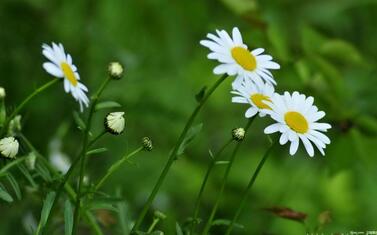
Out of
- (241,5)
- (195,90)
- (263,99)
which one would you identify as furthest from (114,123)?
(195,90)

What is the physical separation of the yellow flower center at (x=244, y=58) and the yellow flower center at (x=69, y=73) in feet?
0.51

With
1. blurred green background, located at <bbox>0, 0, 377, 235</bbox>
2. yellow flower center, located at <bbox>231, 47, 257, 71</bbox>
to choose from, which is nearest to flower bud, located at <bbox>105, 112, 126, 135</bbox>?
yellow flower center, located at <bbox>231, 47, 257, 71</bbox>

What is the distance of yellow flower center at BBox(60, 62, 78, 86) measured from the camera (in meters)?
0.69

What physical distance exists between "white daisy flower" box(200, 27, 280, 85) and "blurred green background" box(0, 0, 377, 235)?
18.6 inches

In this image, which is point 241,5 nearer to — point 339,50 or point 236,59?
point 339,50

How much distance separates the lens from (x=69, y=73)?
2.30 feet

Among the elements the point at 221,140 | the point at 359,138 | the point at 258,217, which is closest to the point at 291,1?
the point at 221,140

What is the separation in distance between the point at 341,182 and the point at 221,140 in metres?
0.38

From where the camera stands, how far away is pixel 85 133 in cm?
69

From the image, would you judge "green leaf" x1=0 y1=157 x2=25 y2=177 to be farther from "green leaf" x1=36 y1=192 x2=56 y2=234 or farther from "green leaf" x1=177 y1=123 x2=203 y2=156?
"green leaf" x1=177 y1=123 x2=203 y2=156

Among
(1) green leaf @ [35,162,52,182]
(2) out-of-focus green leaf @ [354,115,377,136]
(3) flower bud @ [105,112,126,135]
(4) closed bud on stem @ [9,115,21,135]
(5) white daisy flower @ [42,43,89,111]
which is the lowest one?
(1) green leaf @ [35,162,52,182]

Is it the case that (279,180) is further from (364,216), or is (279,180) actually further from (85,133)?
(85,133)

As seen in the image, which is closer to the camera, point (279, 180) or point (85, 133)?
point (85, 133)

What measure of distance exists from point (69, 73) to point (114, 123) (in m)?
0.06
